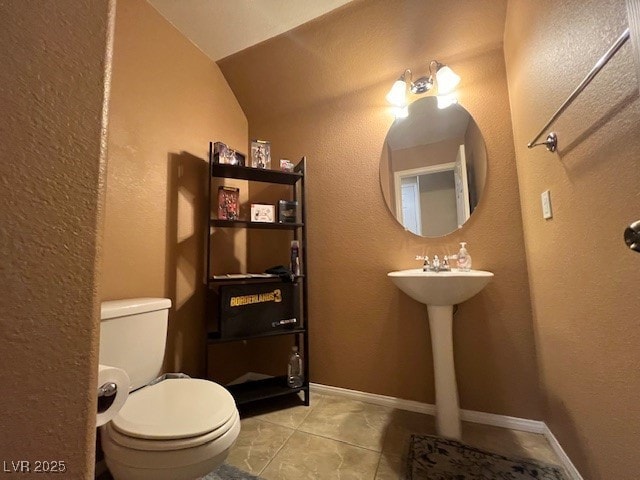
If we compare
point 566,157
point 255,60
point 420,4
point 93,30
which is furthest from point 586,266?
point 255,60

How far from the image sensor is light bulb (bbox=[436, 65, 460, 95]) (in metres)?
1.44

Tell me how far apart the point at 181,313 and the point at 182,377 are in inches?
15.7

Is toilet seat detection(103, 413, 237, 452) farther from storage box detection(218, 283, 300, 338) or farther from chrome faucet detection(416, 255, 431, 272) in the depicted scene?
chrome faucet detection(416, 255, 431, 272)

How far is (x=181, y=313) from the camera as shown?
4.91 feet

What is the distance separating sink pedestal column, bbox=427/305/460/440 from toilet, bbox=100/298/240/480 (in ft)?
3.17

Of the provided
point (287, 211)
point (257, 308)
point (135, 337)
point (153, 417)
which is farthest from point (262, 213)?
point (153, 417)

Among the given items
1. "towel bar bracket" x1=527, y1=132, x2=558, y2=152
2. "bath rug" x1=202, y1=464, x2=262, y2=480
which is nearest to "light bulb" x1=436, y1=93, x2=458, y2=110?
"towel bar bracket" x1=527, y1=132, x2=558, y2=152

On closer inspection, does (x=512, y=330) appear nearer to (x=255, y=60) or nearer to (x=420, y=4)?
(x=420, y=4)

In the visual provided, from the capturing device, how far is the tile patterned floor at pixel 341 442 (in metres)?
1.07

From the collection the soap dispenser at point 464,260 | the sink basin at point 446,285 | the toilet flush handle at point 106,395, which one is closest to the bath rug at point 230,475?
the toilet flush handle at point 106,395

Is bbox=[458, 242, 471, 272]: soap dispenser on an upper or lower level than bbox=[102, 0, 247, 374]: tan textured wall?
lower

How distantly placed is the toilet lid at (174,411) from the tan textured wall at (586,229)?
3.93 ft

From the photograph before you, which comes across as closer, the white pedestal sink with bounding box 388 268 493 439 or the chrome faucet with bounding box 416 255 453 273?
the white pedestal sink with bounding box 388 268 493 439

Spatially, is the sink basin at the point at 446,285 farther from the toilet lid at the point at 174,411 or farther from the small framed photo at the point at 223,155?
the small framed photo at the point at 223,155
